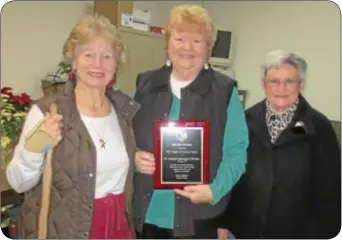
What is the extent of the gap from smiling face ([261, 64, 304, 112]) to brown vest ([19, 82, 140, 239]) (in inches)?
28.2

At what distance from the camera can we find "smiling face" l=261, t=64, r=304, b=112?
153cm

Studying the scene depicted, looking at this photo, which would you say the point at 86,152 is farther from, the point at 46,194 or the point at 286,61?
the point at 286,61

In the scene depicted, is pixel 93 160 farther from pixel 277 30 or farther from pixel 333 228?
pixel 277 30

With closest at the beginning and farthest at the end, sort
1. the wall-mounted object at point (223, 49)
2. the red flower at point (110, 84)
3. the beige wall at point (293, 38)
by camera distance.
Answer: the red flower at point (110, 84) → the beige wall at point (293, 38) → the wall-mounted object at point (223, 49)

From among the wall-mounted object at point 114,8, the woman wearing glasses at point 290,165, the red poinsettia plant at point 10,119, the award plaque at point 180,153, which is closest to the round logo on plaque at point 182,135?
the award plaque at point 180,153

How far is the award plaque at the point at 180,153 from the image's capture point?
4.83 feet

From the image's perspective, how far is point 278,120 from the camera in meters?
1.60

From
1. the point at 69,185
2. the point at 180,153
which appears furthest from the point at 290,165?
the point at 69,185

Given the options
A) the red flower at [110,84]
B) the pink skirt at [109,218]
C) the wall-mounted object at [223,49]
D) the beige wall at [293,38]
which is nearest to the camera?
the pink skirt at [109,218]

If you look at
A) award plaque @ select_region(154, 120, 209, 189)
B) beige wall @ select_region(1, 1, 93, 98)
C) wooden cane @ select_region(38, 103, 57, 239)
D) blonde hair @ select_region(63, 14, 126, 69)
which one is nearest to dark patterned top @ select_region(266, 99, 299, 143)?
award plaque @ select_region(154, 120, 209, 189)

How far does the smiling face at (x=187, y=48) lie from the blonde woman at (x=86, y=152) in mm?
214

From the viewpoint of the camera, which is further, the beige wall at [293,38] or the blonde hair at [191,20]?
the beige wall at [293,38]

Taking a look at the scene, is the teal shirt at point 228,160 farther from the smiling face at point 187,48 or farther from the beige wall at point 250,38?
the beige wall at point 250,38

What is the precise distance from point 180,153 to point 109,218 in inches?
13.9
